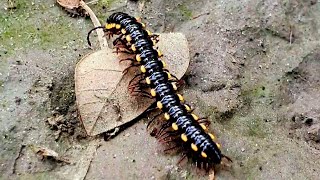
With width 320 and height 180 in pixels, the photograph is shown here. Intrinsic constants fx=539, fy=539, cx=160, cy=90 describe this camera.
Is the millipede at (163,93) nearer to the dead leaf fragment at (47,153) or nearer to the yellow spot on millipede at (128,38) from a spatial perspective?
the yellow spot on millipede at (128,38)

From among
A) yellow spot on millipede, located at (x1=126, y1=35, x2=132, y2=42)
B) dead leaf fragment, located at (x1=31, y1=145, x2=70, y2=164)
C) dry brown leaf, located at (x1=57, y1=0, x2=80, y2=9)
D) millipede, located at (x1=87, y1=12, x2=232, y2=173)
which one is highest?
dry brown leaf, located at (x1=57, y1=0, x2=80, y2=9)

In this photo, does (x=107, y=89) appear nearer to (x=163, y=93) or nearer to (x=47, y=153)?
(x=163, y=93)

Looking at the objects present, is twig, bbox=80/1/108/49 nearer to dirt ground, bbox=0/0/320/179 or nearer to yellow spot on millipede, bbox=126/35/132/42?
dirt ground, bbox=0/0/320/179

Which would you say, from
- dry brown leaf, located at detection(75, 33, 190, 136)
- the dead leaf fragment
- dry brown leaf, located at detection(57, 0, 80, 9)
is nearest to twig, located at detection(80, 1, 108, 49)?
dry brown leaf, located at detection(57, 0, 80, 9)

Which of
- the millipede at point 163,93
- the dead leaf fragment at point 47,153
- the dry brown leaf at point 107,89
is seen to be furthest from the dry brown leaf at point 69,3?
the dead leaf fragment at point 47,153

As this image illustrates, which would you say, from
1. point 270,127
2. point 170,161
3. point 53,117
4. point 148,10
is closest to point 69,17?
point 148,10

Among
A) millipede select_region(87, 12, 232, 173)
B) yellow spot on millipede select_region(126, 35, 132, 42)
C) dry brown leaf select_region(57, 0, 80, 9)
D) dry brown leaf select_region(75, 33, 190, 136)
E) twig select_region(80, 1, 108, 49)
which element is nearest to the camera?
millipede select_region(87, 12, 232, 173)

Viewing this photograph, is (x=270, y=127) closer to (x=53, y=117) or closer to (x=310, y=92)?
(x=310, y=92)
